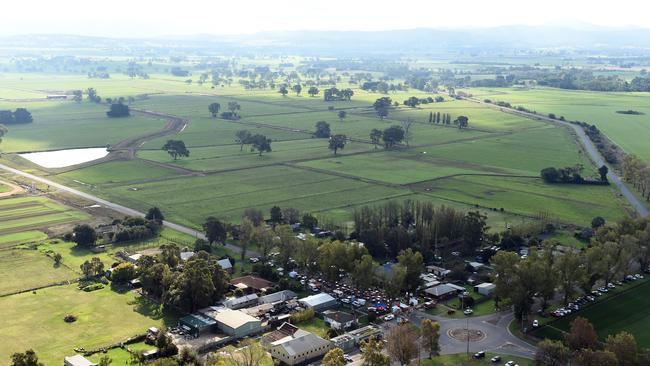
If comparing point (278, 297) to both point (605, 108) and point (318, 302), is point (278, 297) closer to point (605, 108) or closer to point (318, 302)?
point (318, 302)

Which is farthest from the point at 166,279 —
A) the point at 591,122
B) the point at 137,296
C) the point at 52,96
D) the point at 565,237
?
the point at 52,96

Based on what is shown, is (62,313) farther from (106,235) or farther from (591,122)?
(591,122)

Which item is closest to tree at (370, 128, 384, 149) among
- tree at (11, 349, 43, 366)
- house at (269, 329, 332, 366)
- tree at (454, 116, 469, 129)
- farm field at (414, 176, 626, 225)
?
tree at (454, 116, 469, 129)

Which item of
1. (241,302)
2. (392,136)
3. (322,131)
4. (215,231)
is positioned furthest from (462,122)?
(241,302)

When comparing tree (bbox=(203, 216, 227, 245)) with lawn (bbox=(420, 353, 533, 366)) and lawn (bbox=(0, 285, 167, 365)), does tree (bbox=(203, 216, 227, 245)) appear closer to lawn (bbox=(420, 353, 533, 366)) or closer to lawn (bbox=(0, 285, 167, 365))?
lawn (bbox=(0, 285, 167, 365))

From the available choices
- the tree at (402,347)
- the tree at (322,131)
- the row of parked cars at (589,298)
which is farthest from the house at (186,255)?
the tree at (322,131)

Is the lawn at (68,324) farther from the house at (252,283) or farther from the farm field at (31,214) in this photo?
the farm field at (31,214)
